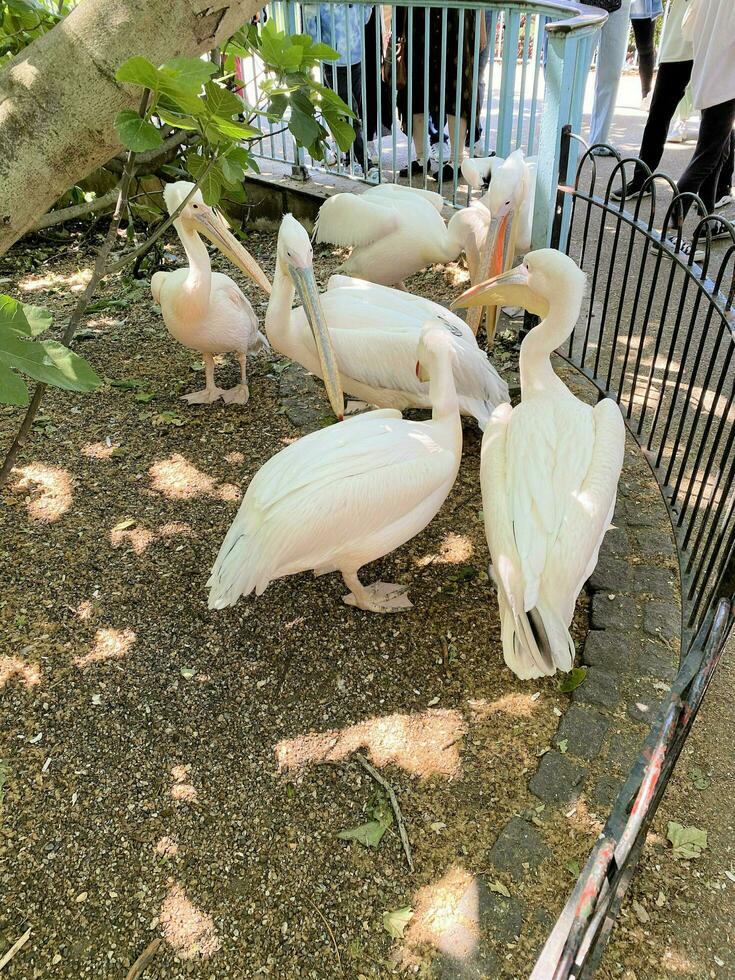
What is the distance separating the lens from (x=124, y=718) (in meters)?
2.62

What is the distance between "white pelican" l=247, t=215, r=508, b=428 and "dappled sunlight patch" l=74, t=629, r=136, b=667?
4.89 ft

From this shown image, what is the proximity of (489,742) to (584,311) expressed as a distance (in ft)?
11.0

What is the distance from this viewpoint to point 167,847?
2.25 meters

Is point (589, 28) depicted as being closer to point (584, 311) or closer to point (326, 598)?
point (584, 311)

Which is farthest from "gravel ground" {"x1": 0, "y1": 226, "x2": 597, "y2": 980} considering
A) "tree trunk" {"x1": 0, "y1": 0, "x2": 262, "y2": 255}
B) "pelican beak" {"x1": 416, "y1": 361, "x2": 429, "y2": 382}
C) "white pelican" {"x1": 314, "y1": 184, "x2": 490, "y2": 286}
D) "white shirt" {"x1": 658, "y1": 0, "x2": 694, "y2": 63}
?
"white shirt" {"x1": 658, "y1": 0, "x2": 694, "y2": 63}

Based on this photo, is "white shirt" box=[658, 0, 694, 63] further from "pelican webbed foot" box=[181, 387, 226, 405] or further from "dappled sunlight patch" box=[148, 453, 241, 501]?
"dappled sunlight patch" box=[148, 453, 241, 501]

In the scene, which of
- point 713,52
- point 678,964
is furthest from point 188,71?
point 713,52

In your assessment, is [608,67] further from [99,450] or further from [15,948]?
[15,948]

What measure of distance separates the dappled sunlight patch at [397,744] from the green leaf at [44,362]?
1.72m

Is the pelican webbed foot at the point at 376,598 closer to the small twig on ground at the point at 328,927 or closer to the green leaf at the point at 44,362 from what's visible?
the small twig on ground at the point at 328,927

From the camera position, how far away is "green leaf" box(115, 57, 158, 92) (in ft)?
3.47

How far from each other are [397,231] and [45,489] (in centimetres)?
249

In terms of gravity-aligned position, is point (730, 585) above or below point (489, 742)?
above

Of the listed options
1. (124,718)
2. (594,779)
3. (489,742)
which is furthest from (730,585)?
(124,718)
